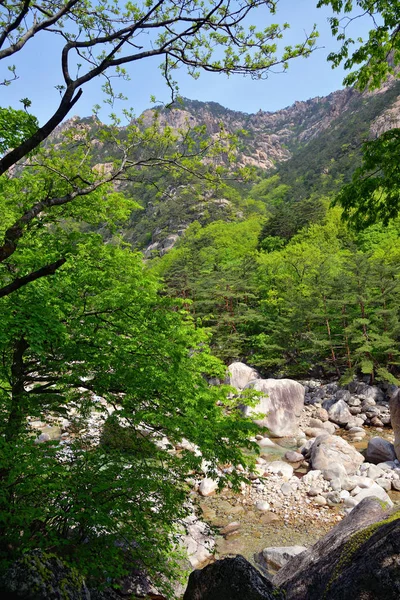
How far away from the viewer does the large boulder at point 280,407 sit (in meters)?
15.6

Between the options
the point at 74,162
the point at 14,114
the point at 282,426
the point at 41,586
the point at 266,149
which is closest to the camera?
the point at 41,586

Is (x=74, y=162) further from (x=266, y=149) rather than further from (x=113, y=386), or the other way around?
(x=266, y=149)

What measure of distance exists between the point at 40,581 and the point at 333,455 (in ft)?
36.8

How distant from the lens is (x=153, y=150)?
5.98 metres

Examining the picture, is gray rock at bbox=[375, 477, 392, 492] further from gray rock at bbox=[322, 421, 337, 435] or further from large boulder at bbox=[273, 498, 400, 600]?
large boulder at bbox=[273, 498, 400, 600]

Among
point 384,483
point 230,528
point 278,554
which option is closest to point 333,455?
point 384,483

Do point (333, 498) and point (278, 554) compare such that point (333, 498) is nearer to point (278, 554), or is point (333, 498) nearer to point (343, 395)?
point (278, 554)

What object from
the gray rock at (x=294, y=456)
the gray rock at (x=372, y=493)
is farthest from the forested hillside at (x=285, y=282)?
the gray rock at (x=372, y=493)

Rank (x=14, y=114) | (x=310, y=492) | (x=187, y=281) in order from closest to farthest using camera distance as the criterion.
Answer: (x=14, y=114) → (x=310, y=492) → (x=187, y=281)

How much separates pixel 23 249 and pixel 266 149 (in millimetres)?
167588

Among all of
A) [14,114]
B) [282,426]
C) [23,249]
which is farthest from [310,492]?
[14,114]

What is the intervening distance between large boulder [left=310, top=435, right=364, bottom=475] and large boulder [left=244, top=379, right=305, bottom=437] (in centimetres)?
290

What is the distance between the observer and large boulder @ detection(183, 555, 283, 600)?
137 inches

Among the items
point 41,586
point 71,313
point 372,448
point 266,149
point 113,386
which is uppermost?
point 266,149
